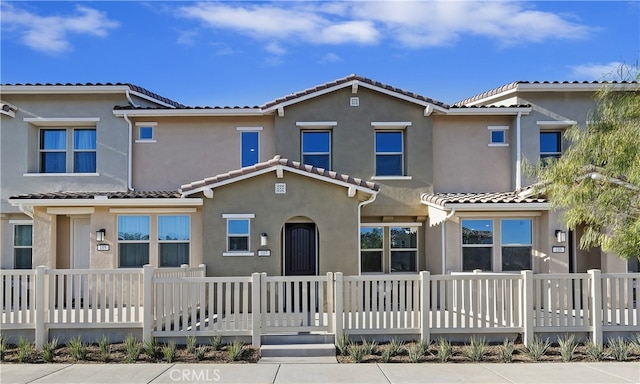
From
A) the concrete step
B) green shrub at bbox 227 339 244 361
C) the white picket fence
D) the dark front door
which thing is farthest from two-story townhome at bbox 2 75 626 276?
green shrub at bbox 227 339 244 361

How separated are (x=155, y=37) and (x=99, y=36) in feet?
7.79

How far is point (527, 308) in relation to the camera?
393 inches

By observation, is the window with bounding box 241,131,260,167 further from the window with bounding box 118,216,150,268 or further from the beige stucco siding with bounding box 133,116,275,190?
the window with bounding box 118,216,150,268

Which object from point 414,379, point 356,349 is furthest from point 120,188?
point 414,379

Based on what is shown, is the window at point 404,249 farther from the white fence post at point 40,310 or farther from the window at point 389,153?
the white fence post at point 40,310

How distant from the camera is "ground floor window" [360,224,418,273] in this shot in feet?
53.7

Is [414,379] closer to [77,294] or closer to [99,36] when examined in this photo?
[77,294]

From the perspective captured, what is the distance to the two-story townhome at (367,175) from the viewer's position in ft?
48.0

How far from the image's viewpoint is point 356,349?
9.31 metres

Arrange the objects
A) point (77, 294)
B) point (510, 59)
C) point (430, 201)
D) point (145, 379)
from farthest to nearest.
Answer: point (510, 59), point (430, 201), point (77, 294), point (145, 379)

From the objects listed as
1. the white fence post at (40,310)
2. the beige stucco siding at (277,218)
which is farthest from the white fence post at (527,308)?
the white fence post at (40,310)

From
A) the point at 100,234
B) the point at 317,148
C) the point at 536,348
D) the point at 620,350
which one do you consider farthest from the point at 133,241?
the point at 620,350

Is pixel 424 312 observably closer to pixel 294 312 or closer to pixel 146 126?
pixel 294 312

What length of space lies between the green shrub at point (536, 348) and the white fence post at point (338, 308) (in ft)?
11.4
